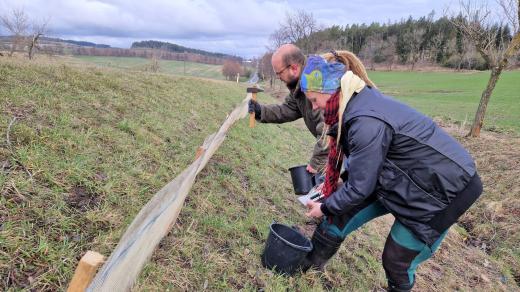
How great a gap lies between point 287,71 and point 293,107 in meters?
0.90

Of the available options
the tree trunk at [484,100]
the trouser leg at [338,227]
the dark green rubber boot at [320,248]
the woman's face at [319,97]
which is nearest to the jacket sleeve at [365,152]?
the woman's face at [319,97]

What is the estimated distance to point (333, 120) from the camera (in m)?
2.57

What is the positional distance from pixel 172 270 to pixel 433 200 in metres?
2.04

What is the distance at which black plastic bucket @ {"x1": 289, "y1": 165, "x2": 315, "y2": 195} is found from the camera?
4.15 m

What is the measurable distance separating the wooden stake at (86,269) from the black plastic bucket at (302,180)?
280 centimetres

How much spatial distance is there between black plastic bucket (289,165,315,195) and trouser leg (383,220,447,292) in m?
1.51

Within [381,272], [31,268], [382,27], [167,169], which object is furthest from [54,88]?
[382,27]

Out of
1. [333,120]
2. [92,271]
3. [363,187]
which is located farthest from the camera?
[333,120]

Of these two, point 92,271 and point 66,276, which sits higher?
point 92,271

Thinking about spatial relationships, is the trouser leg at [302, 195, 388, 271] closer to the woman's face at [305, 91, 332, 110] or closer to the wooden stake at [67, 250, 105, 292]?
the woman's face at [305, 91, 332, 110]

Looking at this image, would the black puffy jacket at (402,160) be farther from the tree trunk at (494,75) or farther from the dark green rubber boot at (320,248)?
the tree trunk at (494,75)

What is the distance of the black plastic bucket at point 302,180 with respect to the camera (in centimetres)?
415

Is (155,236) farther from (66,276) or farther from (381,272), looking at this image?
(381,272)

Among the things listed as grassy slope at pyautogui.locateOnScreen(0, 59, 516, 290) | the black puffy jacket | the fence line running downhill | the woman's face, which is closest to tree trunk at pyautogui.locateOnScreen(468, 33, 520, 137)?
grassy slope at pyautogui.locateOnScreen(0, 59, 516, 290)
